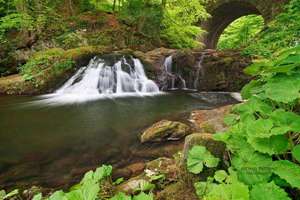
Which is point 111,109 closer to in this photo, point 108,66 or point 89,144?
point 89,144

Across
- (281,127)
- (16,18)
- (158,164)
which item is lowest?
(158,164)

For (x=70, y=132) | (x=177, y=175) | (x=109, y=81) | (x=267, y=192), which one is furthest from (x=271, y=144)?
(x=109, y=81)

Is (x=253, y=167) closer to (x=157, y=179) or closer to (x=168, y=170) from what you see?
(x=157, y=179)

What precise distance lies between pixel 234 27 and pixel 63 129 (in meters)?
22.0

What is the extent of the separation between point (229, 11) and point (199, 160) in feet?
62.8

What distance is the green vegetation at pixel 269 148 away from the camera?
1.06 metres

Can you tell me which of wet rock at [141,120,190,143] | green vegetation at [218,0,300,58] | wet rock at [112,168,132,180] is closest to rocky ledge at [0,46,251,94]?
green vegetation at [218,0,300,58]

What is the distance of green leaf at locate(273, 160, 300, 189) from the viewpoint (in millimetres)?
1033

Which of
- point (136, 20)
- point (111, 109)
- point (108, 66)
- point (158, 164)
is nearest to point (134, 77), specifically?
point (108, 66)

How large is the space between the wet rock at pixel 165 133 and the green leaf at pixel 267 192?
3.34 m

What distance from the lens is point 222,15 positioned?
19.3 metres

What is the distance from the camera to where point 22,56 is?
12070 millimetres

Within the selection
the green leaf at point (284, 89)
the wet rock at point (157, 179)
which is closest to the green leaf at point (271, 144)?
the green leaf at point (284, 89)

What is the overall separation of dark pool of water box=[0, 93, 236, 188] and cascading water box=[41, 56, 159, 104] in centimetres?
128
